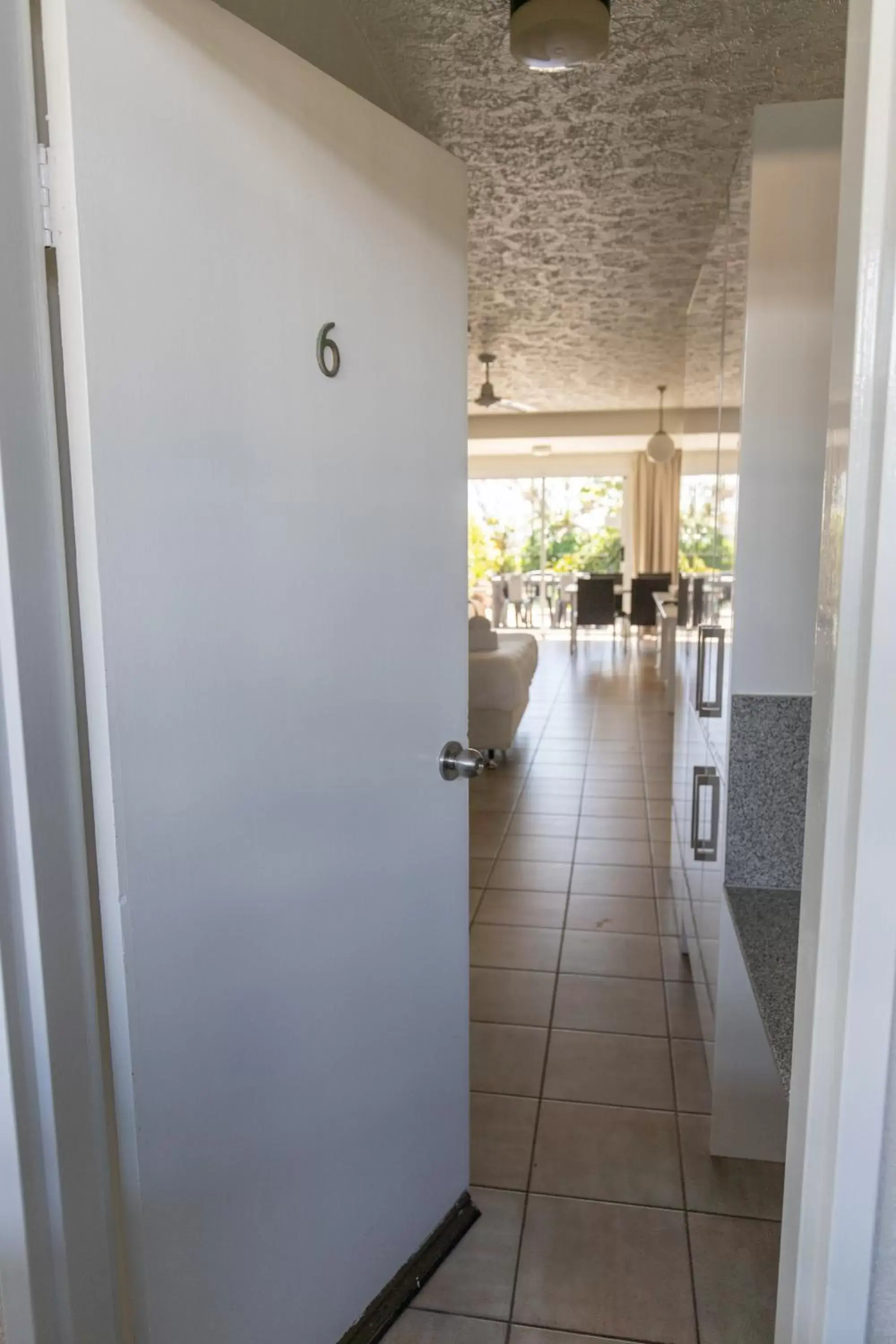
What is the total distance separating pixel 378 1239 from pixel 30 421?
141cm

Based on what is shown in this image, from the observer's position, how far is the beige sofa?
5375 millimetres

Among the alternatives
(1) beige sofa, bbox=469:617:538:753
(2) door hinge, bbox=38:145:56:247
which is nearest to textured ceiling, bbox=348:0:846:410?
(2) door hinge, bbox=38:145:56:247

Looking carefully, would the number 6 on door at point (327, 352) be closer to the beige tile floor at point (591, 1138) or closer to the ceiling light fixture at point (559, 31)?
the ceiling light fixture at point (559, 31)

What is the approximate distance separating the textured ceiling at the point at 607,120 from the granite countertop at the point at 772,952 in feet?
5.62

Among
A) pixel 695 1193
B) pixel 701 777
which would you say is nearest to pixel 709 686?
pixel 701 777

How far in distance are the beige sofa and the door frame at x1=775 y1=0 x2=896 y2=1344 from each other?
443cm

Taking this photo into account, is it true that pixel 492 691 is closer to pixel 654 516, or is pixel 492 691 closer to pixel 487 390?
pixel 487 390

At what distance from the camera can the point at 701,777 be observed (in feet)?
6.98

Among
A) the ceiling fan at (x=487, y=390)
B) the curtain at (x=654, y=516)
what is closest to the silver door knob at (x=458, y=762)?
the ceiling fan at (x=487, y=390)

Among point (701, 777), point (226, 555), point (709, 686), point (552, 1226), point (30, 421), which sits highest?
point (30, 421)

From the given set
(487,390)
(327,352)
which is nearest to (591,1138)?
(327,352)

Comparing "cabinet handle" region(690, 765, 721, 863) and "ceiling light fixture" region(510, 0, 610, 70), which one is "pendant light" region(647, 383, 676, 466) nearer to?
"cabinet handle" region(690, 765, 721, 863)

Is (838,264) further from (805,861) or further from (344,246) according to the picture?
→ (344,246)

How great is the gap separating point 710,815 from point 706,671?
0.35 meters
